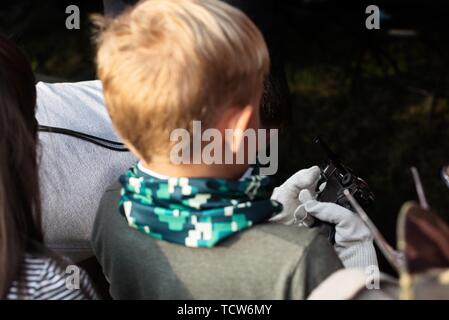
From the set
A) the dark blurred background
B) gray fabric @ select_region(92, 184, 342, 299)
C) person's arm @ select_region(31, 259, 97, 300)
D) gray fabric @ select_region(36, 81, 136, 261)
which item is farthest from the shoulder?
the dark blurred background

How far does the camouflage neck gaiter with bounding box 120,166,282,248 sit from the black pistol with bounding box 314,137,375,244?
0.26 metres

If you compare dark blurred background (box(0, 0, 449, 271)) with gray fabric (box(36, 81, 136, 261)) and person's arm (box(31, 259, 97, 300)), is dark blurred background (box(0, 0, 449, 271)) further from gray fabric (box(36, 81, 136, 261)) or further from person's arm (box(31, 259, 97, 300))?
person's arm (box(31, 259, 97, 300))

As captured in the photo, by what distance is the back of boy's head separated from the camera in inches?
36.1

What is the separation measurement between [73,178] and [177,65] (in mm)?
509

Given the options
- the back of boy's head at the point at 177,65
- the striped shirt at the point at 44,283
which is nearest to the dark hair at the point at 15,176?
the striped shirt at the point at 44,283

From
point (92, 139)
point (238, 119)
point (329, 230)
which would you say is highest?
point (238, 119)

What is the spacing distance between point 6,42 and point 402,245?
66 cm

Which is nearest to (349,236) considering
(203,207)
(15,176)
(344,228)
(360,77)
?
(344,228)

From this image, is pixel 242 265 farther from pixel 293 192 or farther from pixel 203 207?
pixel 293 192

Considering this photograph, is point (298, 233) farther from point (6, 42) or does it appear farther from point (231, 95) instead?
point (6, 42)

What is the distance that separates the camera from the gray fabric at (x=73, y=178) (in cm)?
134

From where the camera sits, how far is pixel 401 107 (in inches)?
136

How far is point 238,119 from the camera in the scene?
978 millimetres
